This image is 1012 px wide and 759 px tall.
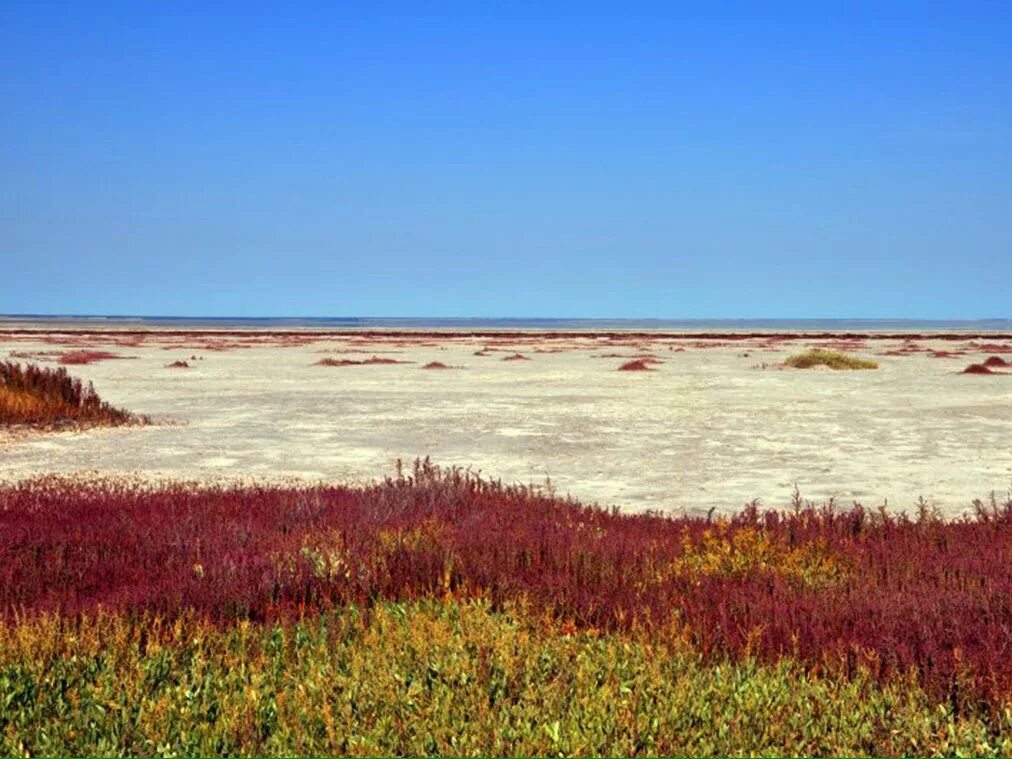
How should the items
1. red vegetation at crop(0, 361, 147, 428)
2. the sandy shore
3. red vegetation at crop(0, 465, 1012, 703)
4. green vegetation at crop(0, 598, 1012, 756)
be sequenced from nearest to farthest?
green vegetation at crop(0, 598, 1012, 756), red vegetation at crop(0, 465, 1012, 703), the sandy shore, red vegetation at crop(0, 361, 147, 428)

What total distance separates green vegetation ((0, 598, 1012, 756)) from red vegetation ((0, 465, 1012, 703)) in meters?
0.28

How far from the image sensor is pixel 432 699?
4.25 metres

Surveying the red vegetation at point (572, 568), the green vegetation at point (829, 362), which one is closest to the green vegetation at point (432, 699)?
the red vegetation at point (572, 568)

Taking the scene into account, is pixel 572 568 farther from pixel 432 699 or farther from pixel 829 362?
pixel 829 362

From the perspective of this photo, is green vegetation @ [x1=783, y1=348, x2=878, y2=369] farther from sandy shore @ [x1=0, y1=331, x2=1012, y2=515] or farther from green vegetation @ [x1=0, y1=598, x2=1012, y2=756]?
green vegetation @ [x1=0, y1=598, x2=1012, y2=756]

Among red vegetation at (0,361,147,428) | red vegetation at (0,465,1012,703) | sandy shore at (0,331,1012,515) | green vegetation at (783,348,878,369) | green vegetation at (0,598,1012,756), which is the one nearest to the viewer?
green vegetation at (0,598,1012,756)

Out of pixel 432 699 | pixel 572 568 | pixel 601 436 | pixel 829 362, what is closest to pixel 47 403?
pixel 601 436

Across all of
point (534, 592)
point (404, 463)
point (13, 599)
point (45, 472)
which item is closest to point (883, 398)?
point (404, 463)

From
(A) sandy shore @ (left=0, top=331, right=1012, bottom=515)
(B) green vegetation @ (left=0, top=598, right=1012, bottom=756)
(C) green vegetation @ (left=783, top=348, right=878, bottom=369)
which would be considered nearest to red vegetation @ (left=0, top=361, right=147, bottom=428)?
(A) sandy shore @ (left=0, top=331, right=1012, bottom=515)

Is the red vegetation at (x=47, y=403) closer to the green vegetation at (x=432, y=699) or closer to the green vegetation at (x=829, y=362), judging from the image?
the green vegetation at (x=432, y=699)

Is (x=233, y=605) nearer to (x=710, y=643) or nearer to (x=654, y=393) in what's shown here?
(x=710, y=643)

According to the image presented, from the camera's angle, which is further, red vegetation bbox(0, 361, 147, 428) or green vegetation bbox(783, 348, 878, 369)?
green vegetation bbox(783, 348, 878, 369)

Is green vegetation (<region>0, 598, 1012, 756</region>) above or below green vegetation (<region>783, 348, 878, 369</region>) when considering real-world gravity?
below

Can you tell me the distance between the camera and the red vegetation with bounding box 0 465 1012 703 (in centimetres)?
507
